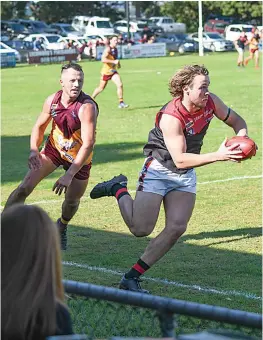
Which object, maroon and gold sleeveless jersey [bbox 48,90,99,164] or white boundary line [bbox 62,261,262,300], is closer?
white boundary line [bbox 62,261,262,300]

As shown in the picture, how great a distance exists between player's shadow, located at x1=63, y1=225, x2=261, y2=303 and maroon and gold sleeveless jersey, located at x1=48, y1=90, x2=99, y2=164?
1008mm

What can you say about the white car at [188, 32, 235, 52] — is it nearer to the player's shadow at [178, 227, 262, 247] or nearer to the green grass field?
the green grass field

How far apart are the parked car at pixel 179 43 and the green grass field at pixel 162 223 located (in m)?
41.5

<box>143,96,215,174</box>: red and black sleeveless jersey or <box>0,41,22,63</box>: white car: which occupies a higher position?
<box>143,96,215,174</box>: red and black sleeveless jersey

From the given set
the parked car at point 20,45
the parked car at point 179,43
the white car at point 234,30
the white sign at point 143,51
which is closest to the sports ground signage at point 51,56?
the white sign at point 143,51

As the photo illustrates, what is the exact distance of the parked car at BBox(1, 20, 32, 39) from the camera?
71844 millimetres

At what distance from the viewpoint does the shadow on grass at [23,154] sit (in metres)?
14.6

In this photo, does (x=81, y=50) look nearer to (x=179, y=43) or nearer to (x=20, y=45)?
(x=20, y=45)

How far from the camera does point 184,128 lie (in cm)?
769

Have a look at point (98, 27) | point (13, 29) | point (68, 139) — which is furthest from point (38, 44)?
point (68, 139)

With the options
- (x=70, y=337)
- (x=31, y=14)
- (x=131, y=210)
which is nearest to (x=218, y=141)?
(x=131, y=210)

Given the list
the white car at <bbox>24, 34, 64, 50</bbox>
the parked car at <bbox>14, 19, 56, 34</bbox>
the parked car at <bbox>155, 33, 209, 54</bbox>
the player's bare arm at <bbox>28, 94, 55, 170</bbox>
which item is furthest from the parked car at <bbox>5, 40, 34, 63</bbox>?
the player's bare arm at <bbox>28, 94, 55, 170</bbox>

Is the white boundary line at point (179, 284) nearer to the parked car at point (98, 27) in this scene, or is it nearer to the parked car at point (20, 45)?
the parked car at point (20, 45)

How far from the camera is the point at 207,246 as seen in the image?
371 inches
